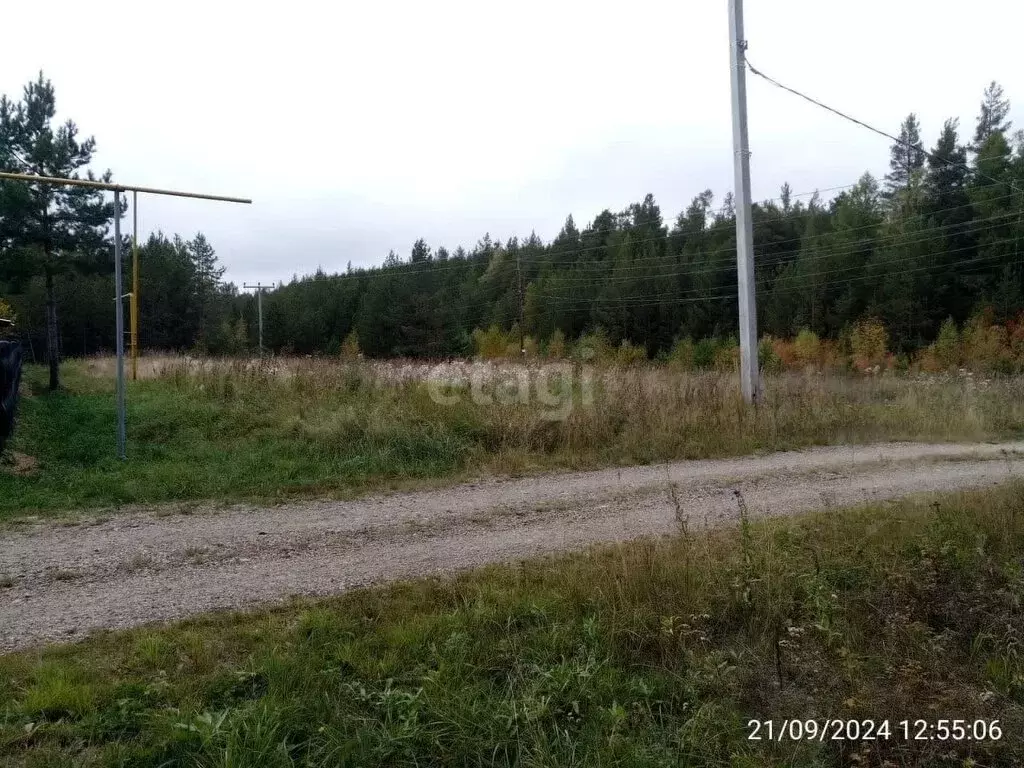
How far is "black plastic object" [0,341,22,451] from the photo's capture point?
8.07m

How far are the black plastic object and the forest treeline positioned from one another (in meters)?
13.7

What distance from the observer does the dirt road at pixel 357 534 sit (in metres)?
3.90

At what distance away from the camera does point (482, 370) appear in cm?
1163

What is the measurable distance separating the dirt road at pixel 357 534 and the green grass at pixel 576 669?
1.74 ft

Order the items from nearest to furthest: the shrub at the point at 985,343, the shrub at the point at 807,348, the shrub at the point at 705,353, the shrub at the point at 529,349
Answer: the shrub at the point at 529,349
the shrub at the point at 985,343
the shrub at the point at 705,353
the shrub at the point at 807,348

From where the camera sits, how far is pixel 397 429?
8539 millimetres

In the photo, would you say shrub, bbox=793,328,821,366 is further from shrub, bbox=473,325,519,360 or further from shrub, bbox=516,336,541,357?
shrub, bbox=473,325,519,360

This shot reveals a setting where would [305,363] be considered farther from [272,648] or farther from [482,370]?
[272,648]

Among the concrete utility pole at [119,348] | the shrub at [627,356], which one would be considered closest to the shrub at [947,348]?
the shrub at [627,356]

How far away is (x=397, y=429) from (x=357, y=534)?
11.0 feet

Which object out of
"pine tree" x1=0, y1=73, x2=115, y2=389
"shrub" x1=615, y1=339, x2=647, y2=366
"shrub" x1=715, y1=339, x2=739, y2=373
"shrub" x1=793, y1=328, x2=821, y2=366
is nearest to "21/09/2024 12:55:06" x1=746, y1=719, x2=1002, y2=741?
"shrub" x1=615, y1=339, x2=647, y2=366

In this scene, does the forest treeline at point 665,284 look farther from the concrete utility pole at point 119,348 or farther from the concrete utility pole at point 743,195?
the concrete utility pole at point 743,195

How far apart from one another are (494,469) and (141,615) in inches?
178

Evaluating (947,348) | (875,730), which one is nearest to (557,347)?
(947,348)
